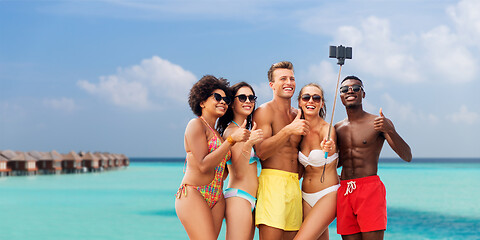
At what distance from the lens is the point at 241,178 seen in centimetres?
720

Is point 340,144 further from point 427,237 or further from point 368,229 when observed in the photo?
point 427,237

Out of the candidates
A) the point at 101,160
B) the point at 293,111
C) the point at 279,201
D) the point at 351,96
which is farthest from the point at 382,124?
the point at 101,160

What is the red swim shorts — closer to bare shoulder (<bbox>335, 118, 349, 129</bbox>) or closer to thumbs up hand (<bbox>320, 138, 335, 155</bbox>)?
thumbs up hand (<bbox>320, 138, 335, 155</bbox>)

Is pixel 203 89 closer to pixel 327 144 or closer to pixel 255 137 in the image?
pixel 255 137

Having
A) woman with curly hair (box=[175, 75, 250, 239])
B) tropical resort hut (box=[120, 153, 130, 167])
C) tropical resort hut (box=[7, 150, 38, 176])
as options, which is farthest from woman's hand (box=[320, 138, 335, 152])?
tropical resort hut (box=[120, 153, 130, 167])

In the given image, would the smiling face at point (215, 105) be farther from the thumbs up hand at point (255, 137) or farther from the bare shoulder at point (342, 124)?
the bare shoulder at point (342, 124)

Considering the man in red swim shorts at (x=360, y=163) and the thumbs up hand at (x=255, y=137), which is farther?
the man in red swim shorts at (x=360, y=163)

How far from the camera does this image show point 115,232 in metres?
28.2

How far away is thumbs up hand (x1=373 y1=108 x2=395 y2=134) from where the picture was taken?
7.04 m

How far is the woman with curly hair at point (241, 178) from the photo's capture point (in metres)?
7.07

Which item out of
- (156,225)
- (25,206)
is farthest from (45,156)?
(156,225)

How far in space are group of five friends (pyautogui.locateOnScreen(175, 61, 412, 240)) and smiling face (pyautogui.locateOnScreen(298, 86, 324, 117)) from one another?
0.04ft

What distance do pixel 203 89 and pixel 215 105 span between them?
263 mm

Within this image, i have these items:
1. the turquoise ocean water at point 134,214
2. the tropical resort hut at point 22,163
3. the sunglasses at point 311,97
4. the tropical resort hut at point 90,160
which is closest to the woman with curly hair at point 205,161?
the sunglasses at point 311,97
